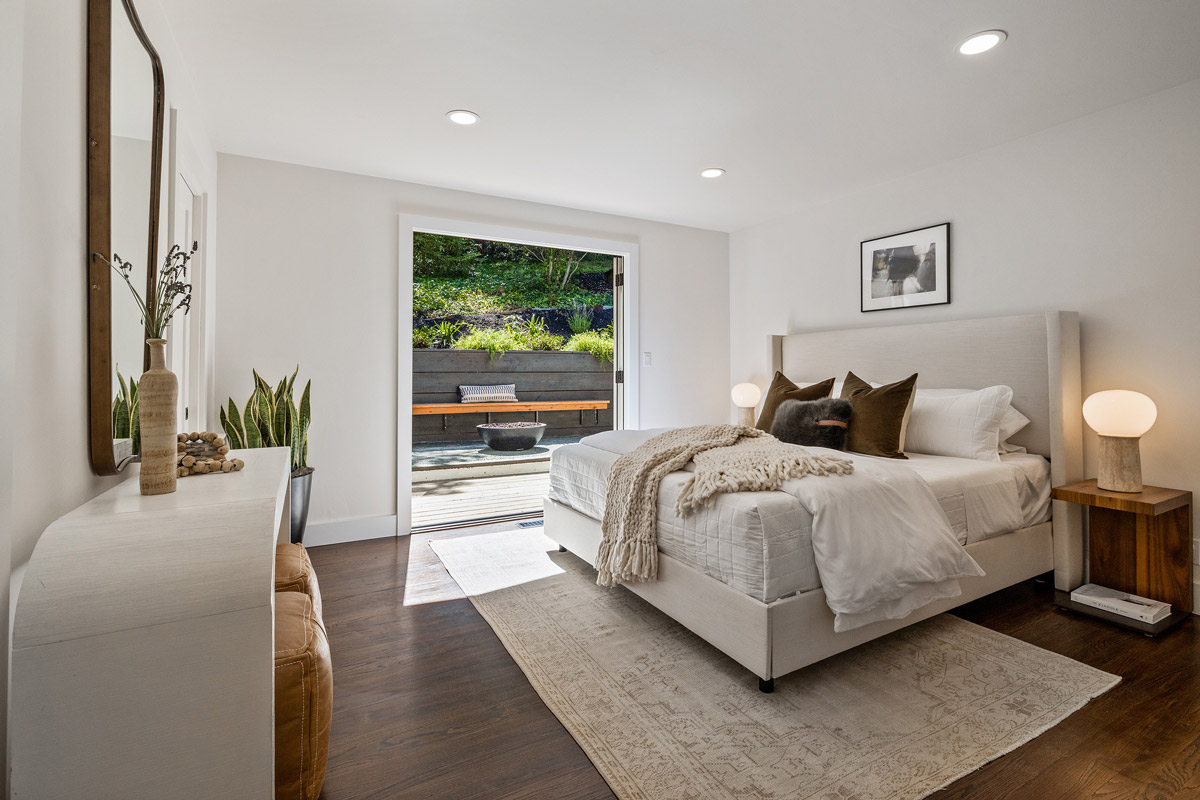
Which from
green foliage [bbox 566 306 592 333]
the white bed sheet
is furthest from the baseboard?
green foliage [bbox 566 306 592 333]

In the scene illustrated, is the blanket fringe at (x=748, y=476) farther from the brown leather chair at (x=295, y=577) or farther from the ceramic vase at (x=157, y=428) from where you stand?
the ceramic vase at (x=157, y=428)

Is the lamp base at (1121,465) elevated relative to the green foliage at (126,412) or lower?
lower

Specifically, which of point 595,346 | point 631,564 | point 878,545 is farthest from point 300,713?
point 595,346

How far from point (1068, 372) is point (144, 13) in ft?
13.1

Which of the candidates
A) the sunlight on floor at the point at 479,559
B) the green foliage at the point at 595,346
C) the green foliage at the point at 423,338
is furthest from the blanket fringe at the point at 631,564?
the green foliage at the point at 423,338

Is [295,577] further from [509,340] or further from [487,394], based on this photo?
[509,340]

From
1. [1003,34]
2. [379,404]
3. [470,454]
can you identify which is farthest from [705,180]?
[470,454]

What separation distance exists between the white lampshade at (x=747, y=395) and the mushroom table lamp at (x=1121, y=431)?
2.24 metres

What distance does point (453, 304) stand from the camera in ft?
31.1

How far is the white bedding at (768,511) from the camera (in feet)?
6.01

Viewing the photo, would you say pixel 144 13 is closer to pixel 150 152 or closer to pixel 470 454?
pixel 150 152

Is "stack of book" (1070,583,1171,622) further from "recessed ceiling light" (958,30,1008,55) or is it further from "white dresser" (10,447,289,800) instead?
"white dresser" (10,447,289,800)

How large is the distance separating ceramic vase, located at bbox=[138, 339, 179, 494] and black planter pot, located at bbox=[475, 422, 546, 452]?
535 cm

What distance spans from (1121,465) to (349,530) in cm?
404
